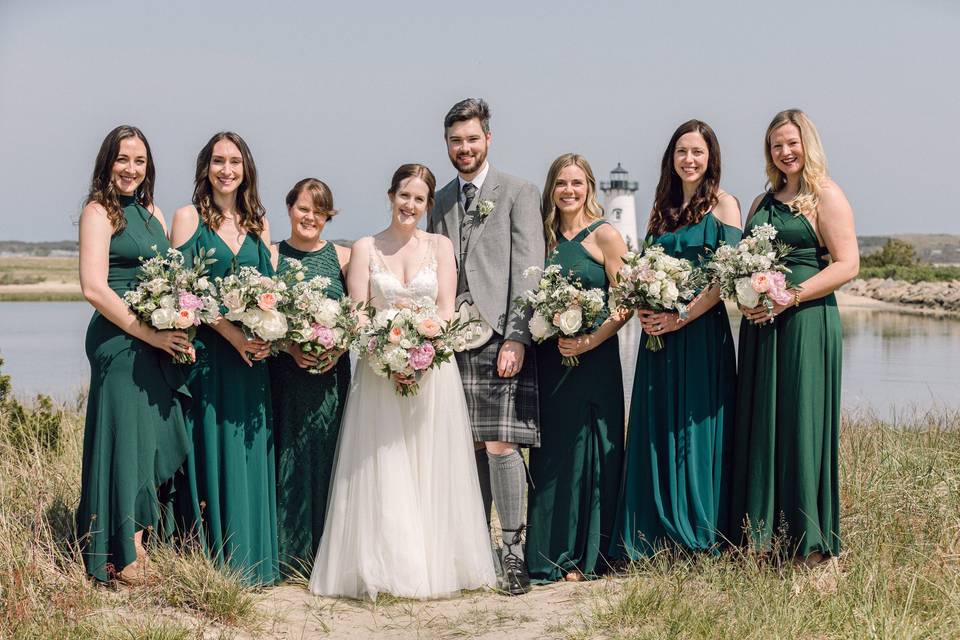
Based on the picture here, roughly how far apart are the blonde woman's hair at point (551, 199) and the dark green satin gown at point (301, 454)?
1537 millimetres

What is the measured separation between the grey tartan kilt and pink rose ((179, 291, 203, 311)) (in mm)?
1831

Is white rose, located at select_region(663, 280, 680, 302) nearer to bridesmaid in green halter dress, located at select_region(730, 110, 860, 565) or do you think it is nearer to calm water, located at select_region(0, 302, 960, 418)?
bridesmaid in green halter dress, located at select_region(730, 110, 860, 565)

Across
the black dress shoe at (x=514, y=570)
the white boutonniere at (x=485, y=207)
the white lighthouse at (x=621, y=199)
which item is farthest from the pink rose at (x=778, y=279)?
the white lighthouse at (x=621, y=199)

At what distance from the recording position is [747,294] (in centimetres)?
545

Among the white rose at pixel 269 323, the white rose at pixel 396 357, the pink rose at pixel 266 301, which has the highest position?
the pink rose at pixel 266 301

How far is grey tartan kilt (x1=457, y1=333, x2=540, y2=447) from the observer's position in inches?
245

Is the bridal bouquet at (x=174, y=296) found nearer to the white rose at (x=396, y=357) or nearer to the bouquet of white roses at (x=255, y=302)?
the bouquet of white roses at (x=255, y=302)

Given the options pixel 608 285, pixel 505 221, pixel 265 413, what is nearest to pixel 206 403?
pixel 265 413

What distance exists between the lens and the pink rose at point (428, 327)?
18.5 ft

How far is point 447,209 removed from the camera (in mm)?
6465

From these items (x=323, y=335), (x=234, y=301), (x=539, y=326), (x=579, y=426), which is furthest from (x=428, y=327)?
(x=579, y=426)

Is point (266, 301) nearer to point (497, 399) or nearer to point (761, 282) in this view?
point (497, 399)

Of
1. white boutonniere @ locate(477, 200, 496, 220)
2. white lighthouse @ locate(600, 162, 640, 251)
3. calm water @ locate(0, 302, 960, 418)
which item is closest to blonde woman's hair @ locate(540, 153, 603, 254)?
white boutonniere @ locate(477, 200, 496, 220)

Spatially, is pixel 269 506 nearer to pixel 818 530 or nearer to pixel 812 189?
pixel 818 530
